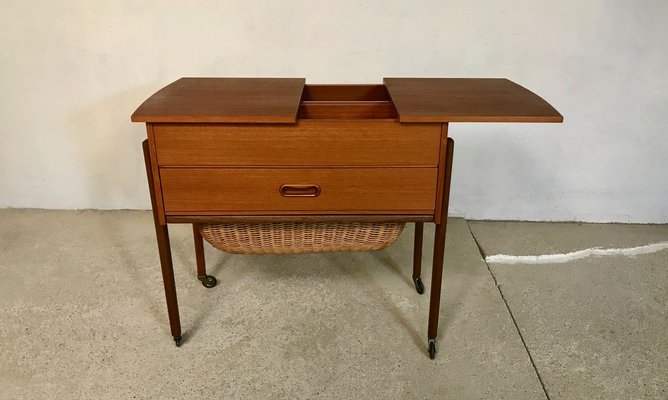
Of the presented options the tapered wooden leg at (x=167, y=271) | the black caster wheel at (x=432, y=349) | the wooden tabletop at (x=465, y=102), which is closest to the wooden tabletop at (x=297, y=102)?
the wooden tabletop at (x=465, y=102)

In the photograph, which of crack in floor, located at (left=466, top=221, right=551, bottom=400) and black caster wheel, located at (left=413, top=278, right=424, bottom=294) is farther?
black caster wheel, located at (left=413, top=278, right=424, bottom=294)

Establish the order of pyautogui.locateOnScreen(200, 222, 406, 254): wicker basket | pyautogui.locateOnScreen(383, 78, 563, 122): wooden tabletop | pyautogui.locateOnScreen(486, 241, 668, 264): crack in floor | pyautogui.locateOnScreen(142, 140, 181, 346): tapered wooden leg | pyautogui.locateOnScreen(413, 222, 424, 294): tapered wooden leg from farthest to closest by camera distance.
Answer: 1. pyautogui.locateOnScreen(486, 241, 668, 264): crack in floor
2. pyautogui.locateOnScreen(413, 222, 424, 294): tapered wooden leg
3. pyautogui.locateOnScreen(200, 222, 406, 254): wicker basket
4. pyautogui.locateOnScreen(142, 140, 181, 346): tapered wooden leg
5. pyautogui.locateOnScreen(383, 78, 563, 122): wooden tabletop

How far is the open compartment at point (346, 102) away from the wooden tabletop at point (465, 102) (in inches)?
2.1

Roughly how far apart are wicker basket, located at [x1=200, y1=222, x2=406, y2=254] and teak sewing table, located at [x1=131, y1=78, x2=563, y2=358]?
0.14 meters

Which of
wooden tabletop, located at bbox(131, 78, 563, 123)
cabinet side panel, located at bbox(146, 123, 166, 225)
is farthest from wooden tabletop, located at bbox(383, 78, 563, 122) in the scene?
cabinet side panel, located at bbox(146, 123, 166, 225)

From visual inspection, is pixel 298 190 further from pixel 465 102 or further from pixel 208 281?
pixel 208 281

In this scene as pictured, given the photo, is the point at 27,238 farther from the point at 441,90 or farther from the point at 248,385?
the point at 441,90

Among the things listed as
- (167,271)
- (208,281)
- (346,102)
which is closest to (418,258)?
(346,102)

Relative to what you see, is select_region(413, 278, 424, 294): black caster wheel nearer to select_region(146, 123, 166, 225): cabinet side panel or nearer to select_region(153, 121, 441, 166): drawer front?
select_region(153, 121, 441, 166): drawer front

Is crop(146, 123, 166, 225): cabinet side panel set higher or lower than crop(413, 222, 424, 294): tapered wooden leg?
higher

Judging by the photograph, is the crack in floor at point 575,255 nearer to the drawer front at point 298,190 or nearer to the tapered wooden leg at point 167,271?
the drawer front at point 298,190

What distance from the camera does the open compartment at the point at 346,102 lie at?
164cm

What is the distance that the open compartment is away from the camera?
1.64 m

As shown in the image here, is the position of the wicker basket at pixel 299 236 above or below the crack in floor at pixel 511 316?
above
